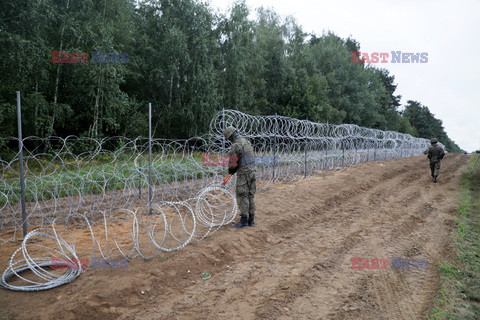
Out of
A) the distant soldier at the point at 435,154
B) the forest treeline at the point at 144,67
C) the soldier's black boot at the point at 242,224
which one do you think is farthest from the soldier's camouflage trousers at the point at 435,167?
the forest treeline at the point at 144,67

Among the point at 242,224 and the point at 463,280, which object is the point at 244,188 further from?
the point at 463,280

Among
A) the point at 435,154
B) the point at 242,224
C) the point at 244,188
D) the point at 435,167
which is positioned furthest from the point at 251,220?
the point at 435,167

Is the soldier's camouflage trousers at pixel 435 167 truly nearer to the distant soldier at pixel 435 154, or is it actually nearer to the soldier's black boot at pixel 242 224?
the distant soldier at pixel 435 154

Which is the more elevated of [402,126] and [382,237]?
[402,126]

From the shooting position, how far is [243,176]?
247 inches

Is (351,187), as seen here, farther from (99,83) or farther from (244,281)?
(99,83)

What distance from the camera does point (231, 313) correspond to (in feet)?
11.1

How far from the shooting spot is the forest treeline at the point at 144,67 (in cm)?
1421

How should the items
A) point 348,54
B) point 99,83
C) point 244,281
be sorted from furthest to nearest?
point 348,54, point 99,83, point 244,281

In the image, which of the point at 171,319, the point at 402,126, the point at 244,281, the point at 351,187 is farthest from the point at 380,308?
the point at 402,126

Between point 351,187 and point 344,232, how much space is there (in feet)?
17.9

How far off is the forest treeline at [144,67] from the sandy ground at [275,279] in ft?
41.7

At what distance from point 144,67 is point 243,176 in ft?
64.3

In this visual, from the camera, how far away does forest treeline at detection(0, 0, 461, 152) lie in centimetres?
1421
